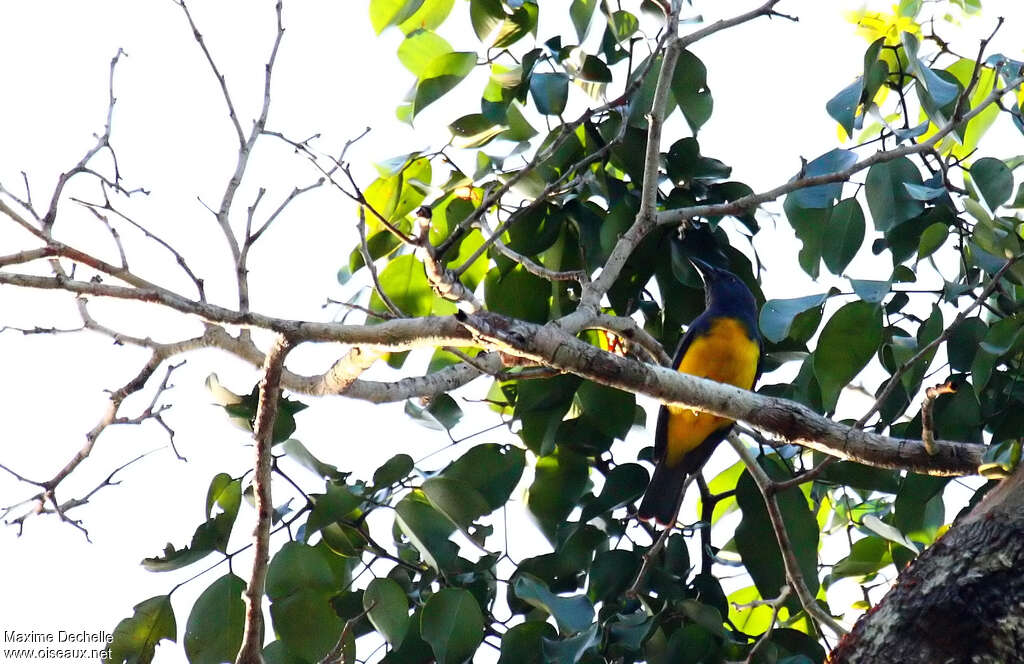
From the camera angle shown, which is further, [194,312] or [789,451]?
[789,451]

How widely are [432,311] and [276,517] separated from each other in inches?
39.9

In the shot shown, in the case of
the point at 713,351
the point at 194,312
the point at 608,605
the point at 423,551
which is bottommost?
the point at 608,605

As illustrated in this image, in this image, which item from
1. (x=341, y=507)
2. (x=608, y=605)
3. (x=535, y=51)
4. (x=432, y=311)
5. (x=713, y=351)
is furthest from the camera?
(x=713, y=351)

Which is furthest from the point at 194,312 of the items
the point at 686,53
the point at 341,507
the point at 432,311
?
the point at 686,53

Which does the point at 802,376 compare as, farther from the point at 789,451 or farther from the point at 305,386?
the point at 305,386

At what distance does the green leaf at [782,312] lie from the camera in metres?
2.77

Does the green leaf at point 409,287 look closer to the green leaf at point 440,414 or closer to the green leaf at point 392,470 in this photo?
the green leaf at point 440,414

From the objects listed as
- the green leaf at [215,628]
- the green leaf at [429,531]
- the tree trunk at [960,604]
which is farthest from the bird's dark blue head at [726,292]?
the green leaf at [215,628]

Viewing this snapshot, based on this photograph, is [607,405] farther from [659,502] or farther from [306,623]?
[306,623]

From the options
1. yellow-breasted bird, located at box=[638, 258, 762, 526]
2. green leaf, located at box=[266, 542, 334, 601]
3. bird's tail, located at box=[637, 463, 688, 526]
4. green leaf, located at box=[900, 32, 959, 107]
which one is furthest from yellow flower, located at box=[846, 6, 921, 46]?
green leaf, located at box=[266, 542, 334, 601]

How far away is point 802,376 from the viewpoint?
10.5 feet

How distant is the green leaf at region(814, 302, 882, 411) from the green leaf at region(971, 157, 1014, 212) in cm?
50

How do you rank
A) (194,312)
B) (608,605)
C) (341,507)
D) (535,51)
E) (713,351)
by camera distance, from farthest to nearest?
1. (713,351)
2. (535,51)
3. (608,605)
4. (341,507)
5. (194,312)

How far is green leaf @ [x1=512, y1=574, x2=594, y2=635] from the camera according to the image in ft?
8.47
